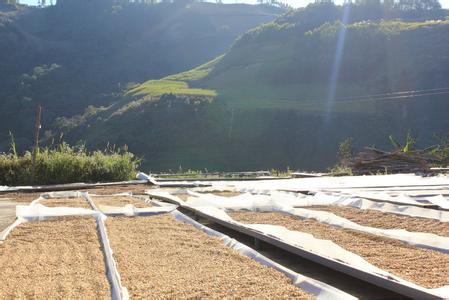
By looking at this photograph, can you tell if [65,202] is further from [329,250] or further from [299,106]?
[299,106]

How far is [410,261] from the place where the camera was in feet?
7.81

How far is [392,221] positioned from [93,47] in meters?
55.5

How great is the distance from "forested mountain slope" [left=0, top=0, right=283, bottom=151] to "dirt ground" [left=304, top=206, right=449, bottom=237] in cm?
2486

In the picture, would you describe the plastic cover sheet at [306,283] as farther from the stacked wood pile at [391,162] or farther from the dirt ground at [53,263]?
the stacked wood pile at [391,162]

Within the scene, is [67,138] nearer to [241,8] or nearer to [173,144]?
[173,144]

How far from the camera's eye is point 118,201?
197 inches

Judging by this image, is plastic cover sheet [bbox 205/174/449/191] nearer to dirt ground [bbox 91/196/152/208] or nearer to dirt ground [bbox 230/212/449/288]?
dirt ground [bbox 91/196/152/208]

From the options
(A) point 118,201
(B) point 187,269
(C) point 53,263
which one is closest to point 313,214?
(B) point 187,269

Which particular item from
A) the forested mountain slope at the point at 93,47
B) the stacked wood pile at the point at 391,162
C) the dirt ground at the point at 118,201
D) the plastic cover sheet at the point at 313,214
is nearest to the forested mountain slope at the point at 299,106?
the forested mountain slope at the point at 93,47

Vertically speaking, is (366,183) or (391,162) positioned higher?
(391,162)

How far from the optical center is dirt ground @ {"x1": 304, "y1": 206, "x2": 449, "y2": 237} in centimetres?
324

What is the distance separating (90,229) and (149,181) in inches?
151

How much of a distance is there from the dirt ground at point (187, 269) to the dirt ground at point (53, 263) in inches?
5.5

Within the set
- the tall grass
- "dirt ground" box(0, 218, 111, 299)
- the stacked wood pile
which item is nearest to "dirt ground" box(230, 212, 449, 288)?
"dirt ground" box(0, 218, 111, 299)
